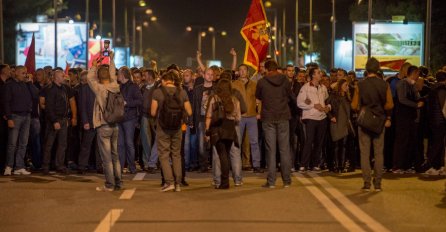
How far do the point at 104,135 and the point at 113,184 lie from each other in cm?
83

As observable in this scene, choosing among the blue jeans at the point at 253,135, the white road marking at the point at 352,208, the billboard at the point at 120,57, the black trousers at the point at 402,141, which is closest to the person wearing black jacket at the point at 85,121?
the blue jeans at the point at 253,135

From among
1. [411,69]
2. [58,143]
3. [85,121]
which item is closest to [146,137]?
[85,121]

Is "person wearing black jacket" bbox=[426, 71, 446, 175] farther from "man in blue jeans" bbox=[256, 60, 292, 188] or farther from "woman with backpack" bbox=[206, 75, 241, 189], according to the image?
"woman with backpack" bbox=[206, 75, 241, 189]

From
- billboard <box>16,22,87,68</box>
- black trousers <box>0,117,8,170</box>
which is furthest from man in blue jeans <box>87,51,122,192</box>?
billboard <box>16,22,87,68</box>

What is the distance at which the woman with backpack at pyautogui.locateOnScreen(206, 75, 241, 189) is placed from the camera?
15500 millimetres

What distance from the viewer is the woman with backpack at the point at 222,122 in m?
15.5

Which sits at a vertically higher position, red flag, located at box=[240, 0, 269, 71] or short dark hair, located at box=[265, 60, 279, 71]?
red flag, located at box=[240, 0, 269, 71]

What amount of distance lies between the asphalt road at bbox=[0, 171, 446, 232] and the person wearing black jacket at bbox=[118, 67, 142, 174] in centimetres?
122

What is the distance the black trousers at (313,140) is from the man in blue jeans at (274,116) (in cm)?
322

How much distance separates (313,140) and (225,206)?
6.34m

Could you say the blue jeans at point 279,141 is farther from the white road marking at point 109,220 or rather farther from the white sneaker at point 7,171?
the white sneaker at point 7,171

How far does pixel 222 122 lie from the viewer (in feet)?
51.0

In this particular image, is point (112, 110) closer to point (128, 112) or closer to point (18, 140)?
point (128, 112)

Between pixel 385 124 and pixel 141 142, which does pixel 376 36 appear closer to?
pixel 141 142
